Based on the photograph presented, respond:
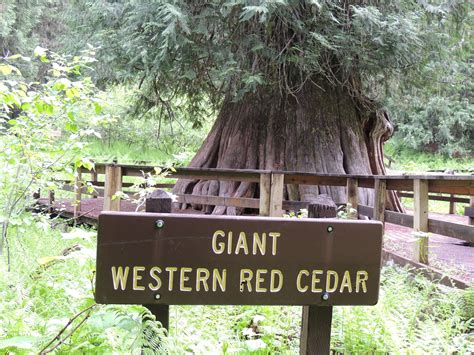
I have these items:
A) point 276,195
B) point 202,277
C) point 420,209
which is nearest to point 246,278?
point 202,277

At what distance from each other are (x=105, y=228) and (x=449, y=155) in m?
27.1

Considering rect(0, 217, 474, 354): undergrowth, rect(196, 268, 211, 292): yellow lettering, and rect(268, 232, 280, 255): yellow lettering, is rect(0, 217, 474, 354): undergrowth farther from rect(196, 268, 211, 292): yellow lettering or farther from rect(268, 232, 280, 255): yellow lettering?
rect(268, 232, 280, 255): yellow lettering

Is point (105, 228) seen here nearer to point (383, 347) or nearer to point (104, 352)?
point (104, 352)

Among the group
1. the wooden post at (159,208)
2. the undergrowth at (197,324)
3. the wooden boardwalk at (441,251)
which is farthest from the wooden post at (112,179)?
the wooden post at (159,208)

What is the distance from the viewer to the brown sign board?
73.4 inches

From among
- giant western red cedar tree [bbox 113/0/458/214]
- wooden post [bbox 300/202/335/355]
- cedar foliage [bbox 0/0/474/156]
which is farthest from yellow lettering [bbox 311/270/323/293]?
giant western red cedar tree [bbox 113/0/458/214]

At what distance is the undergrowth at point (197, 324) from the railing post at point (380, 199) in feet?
6.56

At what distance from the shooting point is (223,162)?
10641 mm

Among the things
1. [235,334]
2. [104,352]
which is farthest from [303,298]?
[235,334]

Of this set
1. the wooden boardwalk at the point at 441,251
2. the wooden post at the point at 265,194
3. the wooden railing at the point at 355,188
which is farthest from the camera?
the wooden post at the point at 265,194

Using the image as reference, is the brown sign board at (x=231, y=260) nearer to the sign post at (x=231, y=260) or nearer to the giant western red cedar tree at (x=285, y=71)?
the sign post at (x=231, y=260)

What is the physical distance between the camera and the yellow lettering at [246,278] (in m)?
1.91

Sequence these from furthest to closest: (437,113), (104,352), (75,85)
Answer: (437,113) < (75,85) < (104,352)

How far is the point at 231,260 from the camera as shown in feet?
6.24
